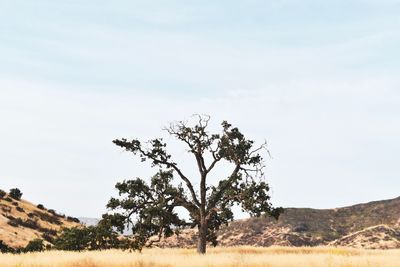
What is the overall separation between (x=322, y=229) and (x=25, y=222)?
50.9m

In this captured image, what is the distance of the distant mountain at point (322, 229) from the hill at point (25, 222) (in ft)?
57.6

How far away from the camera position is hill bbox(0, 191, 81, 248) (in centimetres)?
6012

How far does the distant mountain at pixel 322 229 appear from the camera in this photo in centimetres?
8112

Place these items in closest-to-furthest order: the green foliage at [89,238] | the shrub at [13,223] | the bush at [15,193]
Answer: the green foliage at [89,238] → the shrub at [13,223] → the bush at [15,193]

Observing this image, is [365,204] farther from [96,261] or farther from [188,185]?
[96,261]

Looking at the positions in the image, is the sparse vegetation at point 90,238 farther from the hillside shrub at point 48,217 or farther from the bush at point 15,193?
the bush at point 15,193

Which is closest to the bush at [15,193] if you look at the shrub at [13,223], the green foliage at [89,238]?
the shrub at [13,223]

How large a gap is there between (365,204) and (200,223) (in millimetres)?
83822

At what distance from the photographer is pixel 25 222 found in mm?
69875

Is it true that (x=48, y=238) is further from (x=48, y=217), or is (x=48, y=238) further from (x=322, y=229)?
(x=322, y=229)

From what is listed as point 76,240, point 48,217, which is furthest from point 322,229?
point 76,240

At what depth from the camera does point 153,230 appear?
106ft

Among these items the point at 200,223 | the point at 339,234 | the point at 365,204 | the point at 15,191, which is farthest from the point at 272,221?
the point at 200,223

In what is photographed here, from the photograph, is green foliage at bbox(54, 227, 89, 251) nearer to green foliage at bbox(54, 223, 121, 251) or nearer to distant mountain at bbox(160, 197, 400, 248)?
green foliage at bbox(54, 223, 121, 251)
